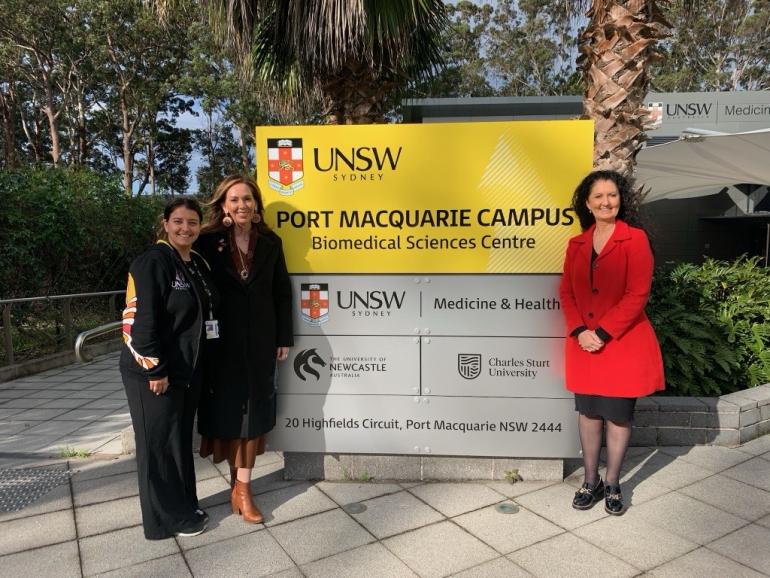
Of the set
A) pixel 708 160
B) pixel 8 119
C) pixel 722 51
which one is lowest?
pixel 708 160

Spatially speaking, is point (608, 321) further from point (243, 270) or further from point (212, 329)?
point (212, 329)

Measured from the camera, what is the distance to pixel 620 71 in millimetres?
4359

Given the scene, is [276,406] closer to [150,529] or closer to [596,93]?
[150,529]

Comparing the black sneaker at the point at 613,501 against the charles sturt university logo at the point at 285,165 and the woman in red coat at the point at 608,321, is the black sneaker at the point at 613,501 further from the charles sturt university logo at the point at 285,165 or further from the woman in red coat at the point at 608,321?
the charles sturt university logo at the point at 285,165

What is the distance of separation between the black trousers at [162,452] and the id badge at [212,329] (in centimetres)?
29

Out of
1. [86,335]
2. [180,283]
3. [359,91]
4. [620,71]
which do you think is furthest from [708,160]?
[86,335]

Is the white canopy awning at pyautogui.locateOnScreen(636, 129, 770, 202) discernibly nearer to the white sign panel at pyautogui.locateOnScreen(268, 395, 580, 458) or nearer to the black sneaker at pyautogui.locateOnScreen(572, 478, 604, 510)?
the white sign panel at pyautogui.locateOnScreen(268, 395, 580, 458)

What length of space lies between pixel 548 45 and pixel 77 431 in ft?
121

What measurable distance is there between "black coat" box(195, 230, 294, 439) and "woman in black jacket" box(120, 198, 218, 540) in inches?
3.8

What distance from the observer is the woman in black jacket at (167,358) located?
8.48 ft

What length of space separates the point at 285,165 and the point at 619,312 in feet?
6.73

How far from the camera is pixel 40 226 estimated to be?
8.33 metres

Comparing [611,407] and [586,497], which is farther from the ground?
[611,407]

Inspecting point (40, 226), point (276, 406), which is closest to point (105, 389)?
point (40, 226)
